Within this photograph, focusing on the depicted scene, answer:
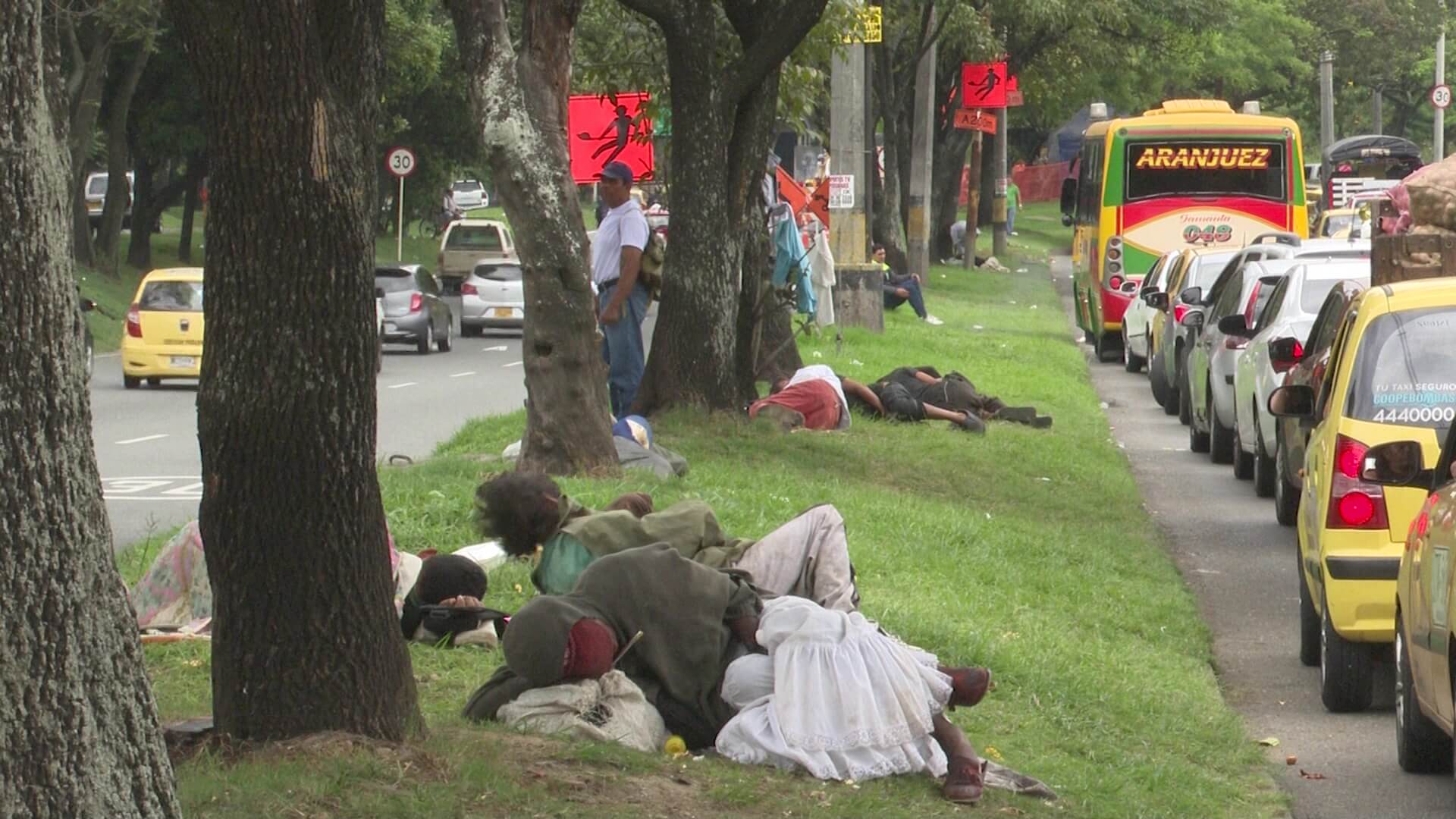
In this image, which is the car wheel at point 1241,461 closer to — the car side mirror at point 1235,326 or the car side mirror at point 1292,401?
the car side mirror at point 1235,326

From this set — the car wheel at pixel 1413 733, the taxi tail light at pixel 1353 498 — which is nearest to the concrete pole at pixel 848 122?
the taxi tail light at pixel 1353 498

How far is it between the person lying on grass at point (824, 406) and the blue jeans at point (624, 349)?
115 cm

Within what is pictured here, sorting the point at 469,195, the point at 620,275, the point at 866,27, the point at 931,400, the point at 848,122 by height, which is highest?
the point at 866,27

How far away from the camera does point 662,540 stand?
23.4ft

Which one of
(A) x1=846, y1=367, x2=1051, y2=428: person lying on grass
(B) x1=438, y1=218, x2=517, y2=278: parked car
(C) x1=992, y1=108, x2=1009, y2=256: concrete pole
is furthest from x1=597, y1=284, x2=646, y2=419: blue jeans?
(C) x1=992, y1=108, x2=1009, y2=256: concrete pole

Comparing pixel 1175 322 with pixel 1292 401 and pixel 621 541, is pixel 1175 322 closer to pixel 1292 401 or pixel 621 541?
pixel 1292 401

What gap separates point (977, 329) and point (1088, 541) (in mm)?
19580

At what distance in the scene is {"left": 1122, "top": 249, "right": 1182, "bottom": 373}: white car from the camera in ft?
84.3

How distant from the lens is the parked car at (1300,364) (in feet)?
38.6

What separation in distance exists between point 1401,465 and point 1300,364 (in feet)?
18.3

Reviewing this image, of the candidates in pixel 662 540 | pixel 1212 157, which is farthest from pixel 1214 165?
pixel 662 540

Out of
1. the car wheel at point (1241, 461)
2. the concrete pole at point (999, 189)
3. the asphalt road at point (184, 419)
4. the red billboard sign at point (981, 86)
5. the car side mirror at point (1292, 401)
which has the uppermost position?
the red billboard sign at point (981, 86)

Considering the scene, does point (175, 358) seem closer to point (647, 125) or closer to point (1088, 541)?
point (647, 125)

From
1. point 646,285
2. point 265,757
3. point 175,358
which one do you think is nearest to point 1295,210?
point 175,358
